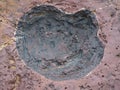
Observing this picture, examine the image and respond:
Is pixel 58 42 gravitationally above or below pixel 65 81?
above

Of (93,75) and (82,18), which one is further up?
(82,18)

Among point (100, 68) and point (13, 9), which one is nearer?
point (100, 68)

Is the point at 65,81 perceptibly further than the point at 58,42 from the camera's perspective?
No

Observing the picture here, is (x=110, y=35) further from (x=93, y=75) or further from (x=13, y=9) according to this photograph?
(x=13, y=9)

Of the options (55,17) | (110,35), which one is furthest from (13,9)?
(110,35)

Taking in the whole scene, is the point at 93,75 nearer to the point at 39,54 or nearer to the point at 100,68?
the point at 100,68

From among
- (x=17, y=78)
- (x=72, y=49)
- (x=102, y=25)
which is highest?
(x=102, y=25)
